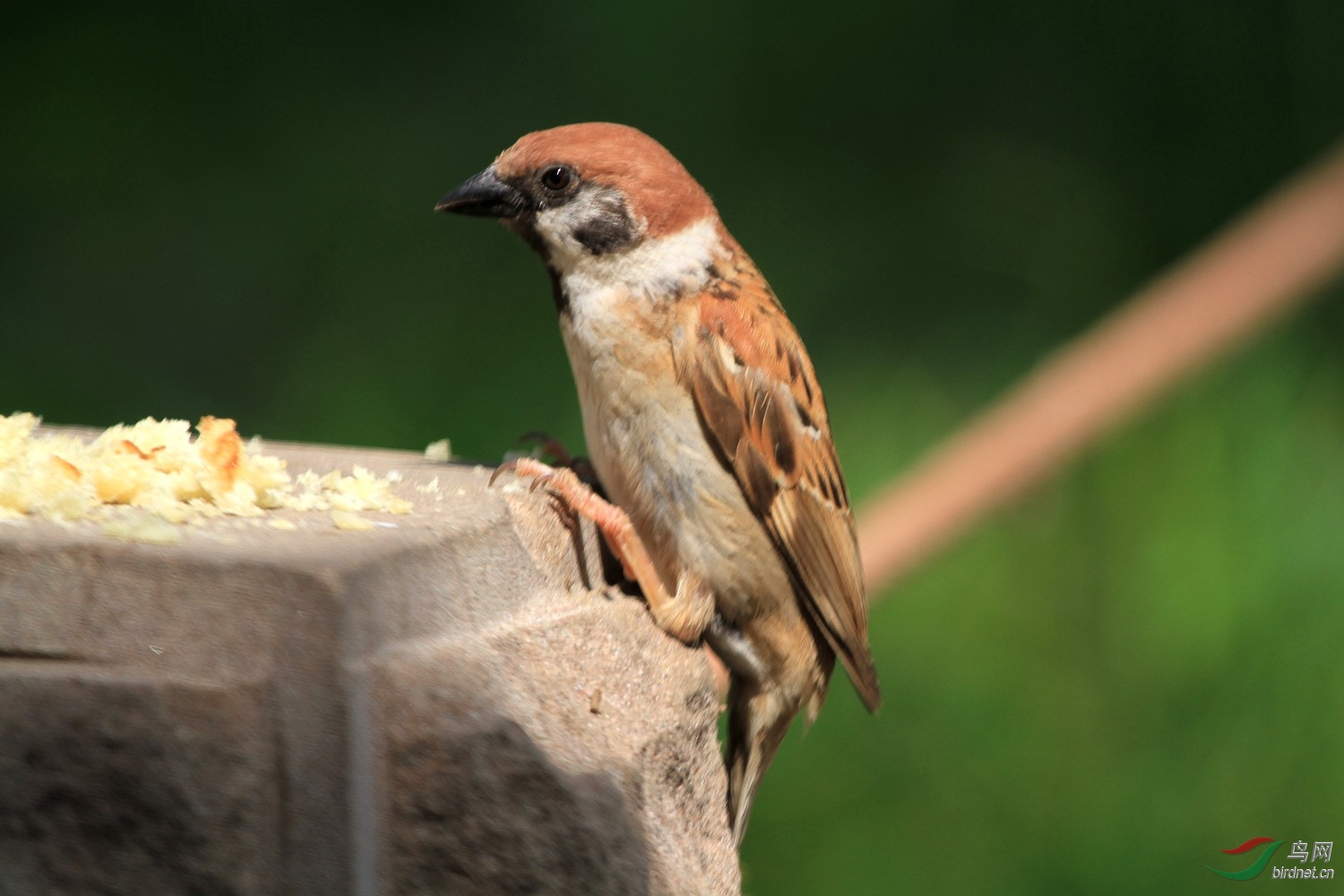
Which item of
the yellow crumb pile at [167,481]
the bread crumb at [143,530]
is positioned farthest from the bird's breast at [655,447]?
the bread crumb at [143,530]

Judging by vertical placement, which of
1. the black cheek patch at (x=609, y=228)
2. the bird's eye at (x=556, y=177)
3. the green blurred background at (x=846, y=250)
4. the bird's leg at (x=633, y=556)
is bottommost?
the bird's leg at (x=633, y=556)

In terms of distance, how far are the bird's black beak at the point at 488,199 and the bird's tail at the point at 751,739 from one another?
748mm

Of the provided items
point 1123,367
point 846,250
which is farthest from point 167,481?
point 846,250

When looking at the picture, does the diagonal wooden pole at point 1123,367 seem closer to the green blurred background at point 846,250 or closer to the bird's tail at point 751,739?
the green blurred background at point 846,250

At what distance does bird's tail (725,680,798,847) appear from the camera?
2.01 meters

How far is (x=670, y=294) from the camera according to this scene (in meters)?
1.92

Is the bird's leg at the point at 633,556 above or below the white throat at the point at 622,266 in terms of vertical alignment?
below

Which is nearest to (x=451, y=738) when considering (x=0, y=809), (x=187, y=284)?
(x=0, y=809)

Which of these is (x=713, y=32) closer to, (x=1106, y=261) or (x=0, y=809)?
(x=1106, y=261)

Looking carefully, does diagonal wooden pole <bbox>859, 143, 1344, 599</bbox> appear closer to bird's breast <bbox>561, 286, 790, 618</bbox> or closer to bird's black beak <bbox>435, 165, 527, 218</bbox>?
bird's breast <bbox>561, 286, 790, 618</bbox>

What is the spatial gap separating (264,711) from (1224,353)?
2.64m

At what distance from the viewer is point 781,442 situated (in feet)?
6.42

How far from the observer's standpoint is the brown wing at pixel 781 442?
6.19ft

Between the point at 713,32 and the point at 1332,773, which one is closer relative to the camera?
the point at 1332,773
